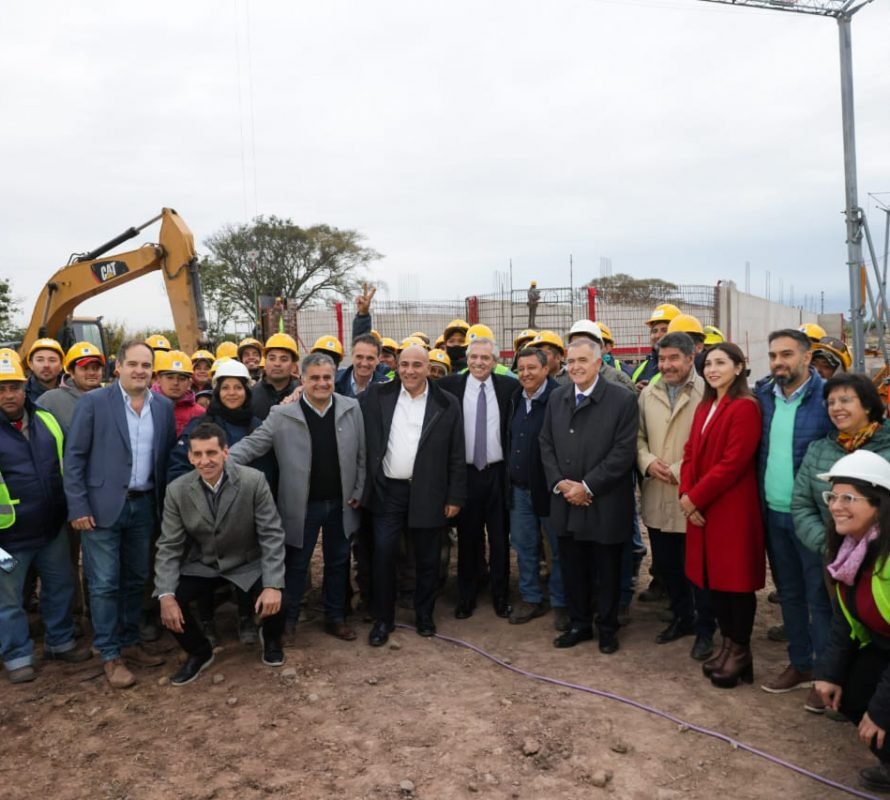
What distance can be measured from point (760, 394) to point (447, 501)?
2100 millimetres

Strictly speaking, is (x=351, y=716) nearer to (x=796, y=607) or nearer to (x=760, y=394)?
(x=796, y=607)

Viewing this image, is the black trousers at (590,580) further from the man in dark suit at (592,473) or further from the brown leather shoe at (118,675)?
the brown leather shoe at (118,675)

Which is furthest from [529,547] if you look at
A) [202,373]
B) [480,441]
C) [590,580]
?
[202,373]

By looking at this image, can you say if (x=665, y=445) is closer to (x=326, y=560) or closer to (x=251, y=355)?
(x=326, y=560)

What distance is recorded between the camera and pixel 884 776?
3.07m

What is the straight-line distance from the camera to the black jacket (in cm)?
488

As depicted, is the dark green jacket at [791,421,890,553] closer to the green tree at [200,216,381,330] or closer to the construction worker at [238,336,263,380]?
the construction worker at [238,336,263,380]

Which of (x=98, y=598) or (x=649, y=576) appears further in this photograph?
(x=649, y=576)

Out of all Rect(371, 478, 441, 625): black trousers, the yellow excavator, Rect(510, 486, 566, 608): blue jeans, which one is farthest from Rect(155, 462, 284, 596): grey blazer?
the yellow excavator

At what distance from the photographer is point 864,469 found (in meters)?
3.07

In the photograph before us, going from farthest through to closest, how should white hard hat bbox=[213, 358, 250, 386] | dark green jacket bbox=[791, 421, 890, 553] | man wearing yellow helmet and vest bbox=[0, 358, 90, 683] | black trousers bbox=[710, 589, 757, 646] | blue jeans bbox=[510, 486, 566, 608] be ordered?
blue jeans bbox=[510, 486, 566, 608], white hard hat bbox=[213, 358, 250, 386], man wearing yellow helmet and vest bbox=[0, 358, 90, 683], black trousers bbox=[710, 589, 757, 646], dark green jacket bbox=[791, 421, 890, 553]

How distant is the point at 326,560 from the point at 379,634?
62 cm

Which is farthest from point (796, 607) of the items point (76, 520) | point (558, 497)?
point (76, 520)

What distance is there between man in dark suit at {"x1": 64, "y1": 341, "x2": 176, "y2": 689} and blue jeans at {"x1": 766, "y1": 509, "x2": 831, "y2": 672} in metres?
3.78
